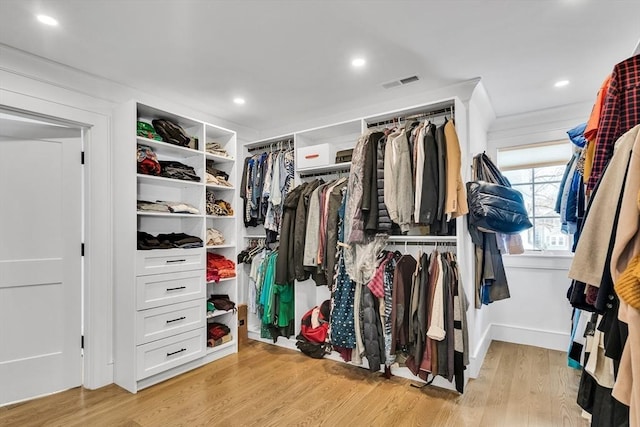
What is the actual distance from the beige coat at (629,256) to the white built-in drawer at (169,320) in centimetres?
275

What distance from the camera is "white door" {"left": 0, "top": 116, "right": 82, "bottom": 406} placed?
229 cm

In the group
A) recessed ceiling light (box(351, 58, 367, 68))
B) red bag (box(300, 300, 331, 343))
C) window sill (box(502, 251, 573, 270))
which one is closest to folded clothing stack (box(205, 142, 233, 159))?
recessed ceiling light (box(351, 58, 367, 68))

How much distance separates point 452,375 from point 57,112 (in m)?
3.45

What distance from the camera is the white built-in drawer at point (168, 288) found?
252 centimetres

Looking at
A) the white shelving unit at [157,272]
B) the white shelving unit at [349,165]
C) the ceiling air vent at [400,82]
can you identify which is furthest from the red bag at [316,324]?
the ceiling air vent at [400,82]

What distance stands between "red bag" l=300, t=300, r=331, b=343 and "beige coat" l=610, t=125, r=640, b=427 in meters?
2.24

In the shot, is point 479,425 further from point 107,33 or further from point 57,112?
point 57,112

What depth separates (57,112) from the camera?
2408 mm

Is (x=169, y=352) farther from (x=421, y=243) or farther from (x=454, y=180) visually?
(x=454, y=180)

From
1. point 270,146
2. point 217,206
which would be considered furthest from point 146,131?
point 270,146

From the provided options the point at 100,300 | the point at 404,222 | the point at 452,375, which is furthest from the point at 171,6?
the point at 452,375

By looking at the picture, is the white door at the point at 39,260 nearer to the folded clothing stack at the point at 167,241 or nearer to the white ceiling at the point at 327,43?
the folded clothing stack at the point at 167,241

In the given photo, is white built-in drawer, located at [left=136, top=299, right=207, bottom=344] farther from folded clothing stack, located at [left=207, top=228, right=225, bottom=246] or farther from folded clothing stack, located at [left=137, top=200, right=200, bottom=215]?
folded clothing stack, located at [left=137, top=200, right=200, bottom=215]

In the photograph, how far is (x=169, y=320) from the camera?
2686mm
